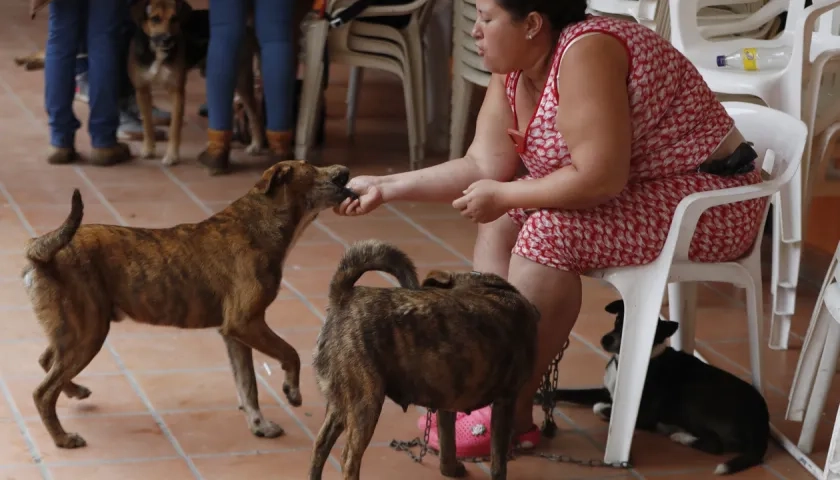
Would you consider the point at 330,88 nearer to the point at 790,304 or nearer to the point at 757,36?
the point at 757,36

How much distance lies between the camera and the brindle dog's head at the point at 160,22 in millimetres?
5277

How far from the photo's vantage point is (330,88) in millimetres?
7227

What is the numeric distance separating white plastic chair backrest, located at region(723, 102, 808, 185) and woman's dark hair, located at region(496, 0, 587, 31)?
64 centimetres

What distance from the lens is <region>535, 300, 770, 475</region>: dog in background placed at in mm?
2842

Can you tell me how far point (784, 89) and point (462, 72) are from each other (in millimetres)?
2053

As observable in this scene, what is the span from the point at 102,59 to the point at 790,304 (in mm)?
3256

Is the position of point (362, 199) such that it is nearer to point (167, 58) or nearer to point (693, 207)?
point (693, 207)

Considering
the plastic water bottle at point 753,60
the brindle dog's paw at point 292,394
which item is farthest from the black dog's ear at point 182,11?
the brindle dog's paw at point 292,394

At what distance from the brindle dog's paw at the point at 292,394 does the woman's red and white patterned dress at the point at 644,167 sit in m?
0.72

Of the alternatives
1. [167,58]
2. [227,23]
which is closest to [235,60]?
[227,23]

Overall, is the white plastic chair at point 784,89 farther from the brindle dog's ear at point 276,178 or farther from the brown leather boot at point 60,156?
the brown leather boot at point 60,156

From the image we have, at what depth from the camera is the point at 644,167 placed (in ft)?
8.94

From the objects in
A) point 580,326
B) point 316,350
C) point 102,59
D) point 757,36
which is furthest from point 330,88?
point 316,350

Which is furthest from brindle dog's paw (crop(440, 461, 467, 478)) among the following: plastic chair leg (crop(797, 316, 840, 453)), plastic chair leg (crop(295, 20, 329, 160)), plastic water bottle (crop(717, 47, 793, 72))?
plastic chair leg (crop(295, 20, 329, 160))
